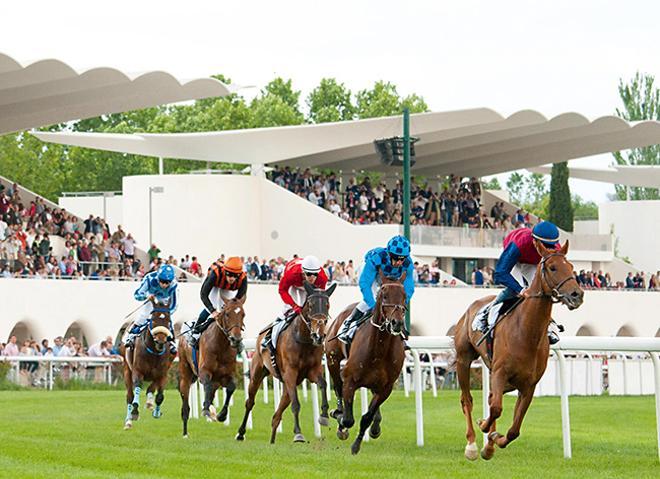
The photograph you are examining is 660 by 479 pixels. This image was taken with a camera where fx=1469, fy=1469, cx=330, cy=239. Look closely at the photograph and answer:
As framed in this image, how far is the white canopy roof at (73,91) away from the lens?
37031 millimetres

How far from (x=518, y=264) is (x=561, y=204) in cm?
4782

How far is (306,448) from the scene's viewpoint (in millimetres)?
14164

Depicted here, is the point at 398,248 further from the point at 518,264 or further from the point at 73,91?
the point at 73,91

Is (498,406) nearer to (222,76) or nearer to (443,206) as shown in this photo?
(443,206)

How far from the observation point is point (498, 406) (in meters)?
12.0

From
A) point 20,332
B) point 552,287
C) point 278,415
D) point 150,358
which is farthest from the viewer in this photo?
point 20,332

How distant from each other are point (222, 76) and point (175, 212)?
38937 millimetres

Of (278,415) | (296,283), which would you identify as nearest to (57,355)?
(296,283)

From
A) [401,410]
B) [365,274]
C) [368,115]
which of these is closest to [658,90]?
[368,115]

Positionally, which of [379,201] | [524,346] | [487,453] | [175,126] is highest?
[175,126]

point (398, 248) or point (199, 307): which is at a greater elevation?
point (398, 248)

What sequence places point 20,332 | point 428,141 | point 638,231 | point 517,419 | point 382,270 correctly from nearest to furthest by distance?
point 517,419 < point 382,270 < point 20,332 < point 428,141 < point 638,231

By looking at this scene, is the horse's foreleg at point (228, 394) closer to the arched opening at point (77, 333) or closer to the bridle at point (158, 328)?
the bridle at point (158, 328)

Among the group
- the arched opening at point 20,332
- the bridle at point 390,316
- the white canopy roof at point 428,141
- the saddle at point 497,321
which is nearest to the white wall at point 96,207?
the white canopy roof at point 428,141
